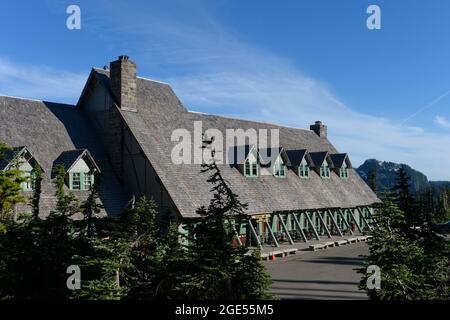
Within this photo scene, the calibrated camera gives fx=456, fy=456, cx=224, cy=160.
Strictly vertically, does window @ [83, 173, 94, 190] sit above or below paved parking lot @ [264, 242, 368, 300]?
above

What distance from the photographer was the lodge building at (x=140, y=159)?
2302 cm

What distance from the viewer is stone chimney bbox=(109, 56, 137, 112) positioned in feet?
85.6

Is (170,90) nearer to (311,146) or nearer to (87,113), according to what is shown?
(87,113)

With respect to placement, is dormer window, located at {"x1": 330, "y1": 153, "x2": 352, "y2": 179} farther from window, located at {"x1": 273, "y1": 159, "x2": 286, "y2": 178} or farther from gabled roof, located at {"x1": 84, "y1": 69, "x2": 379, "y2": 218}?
window, located at {"x1": 273, "y1": 159, "x2": 286, "y2": 178}

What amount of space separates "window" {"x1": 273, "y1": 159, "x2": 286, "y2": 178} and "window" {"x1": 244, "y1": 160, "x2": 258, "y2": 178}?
227 centimetres

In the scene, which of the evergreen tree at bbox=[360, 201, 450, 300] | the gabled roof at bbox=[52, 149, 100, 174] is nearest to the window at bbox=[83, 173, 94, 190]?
the gabled roof at bbox=[52, 149, 100, 174]

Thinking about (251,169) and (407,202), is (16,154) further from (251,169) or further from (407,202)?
(407,202)

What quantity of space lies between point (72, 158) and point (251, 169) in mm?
Result: 12069

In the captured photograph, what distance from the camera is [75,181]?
22875 millimetres

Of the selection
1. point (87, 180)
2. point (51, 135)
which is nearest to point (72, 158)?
point (87, 180)

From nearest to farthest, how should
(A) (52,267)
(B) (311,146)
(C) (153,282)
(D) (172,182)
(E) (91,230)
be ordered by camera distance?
(C) (153,282) < (A) (52,267) < (E) (91,230) < (D) (172,182) < (B) (311,146)

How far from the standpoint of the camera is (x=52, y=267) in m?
15.0
